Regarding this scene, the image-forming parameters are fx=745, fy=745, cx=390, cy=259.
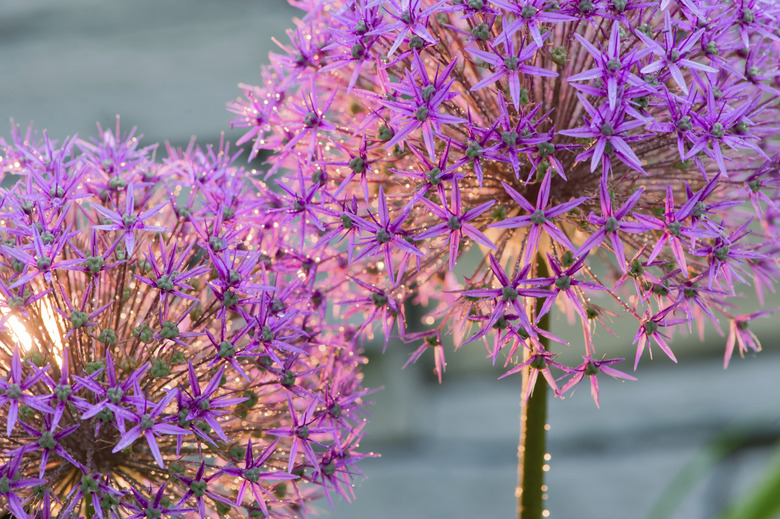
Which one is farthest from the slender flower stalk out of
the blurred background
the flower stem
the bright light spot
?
the blurred background

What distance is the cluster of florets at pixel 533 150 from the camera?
448mm

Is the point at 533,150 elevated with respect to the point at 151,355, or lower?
elevated

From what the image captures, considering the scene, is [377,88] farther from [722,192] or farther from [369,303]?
[722,192]

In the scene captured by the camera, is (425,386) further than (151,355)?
Yes

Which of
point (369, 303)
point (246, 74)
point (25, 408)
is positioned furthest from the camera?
point (246, 74)

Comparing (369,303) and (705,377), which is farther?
(705,377)

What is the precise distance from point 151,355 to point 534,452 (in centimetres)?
27

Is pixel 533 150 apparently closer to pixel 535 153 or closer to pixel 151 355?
pixel 535 153

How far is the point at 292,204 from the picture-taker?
0.51m

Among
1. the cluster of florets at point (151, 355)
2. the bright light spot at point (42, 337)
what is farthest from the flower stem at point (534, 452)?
the bright light spot at point (42, 337)

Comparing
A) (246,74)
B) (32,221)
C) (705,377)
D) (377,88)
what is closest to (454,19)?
(377,88)

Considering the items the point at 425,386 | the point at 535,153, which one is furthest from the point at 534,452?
the point at 425,386

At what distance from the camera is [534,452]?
53 centimetres

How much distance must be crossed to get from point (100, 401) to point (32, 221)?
0.41 ft
